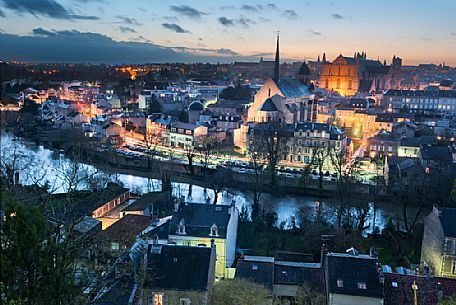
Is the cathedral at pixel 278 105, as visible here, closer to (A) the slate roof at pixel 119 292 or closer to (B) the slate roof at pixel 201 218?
(B) the slate roof at pixel 201 218

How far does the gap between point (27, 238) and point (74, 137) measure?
90.5 ft

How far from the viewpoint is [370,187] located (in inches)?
845

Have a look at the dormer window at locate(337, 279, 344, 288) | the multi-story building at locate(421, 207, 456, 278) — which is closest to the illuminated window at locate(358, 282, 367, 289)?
the dormer window at locate(337, 279, 344, 288)

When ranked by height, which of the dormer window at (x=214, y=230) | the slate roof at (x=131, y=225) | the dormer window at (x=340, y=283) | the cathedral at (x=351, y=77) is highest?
the cathedral at (x=351, y=77)

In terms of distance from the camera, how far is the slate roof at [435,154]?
2258cm

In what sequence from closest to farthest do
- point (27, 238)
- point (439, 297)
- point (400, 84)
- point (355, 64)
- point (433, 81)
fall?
point (27, 238) → point (439, 297) → point (355, 64) → point (400, 84) → point (433, 81)

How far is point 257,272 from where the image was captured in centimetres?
1002

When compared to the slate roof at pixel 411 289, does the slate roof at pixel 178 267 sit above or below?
above

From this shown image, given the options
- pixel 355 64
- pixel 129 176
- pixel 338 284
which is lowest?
pixel 129 176

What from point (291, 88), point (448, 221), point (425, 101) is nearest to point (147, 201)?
point (448, 221)

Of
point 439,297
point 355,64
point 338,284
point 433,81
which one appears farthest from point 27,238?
point 433,81

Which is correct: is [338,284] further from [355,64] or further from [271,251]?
[355,64]

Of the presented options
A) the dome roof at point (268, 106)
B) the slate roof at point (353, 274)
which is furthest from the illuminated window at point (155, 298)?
the dome roof at point (268, 106)

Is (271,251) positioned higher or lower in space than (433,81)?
lower
